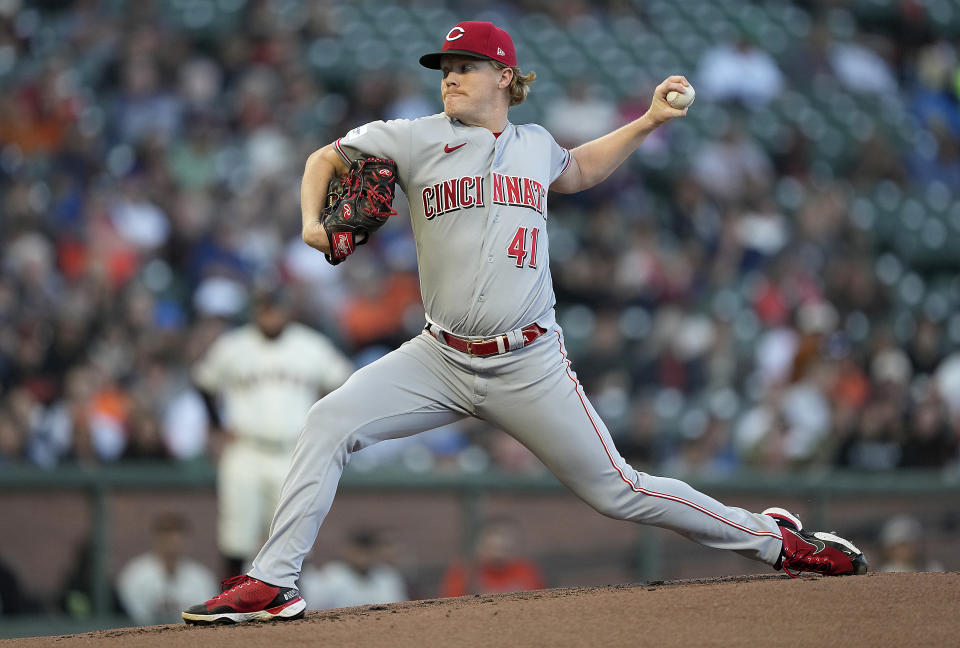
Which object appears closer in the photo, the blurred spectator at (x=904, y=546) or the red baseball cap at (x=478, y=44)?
the red baseball cap at (x=478, y=44)

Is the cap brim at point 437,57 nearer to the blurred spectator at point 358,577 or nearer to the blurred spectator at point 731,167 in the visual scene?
the blurred spectator at point 358,577

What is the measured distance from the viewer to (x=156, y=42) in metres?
10.3

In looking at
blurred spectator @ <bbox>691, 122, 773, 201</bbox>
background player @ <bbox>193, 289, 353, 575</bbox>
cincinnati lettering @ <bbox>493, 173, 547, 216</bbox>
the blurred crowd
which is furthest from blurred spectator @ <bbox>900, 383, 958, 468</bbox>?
cincinnati lettering @ <bbox>493, 173, 547, 216</bbox>

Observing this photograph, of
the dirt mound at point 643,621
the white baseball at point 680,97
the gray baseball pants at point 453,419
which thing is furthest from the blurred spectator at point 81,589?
the white baseball at point 680,97

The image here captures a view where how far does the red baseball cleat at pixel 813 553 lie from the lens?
4.35 metres

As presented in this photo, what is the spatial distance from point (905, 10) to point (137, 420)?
9.74 meters

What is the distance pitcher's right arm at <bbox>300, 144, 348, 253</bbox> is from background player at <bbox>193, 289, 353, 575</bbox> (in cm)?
313

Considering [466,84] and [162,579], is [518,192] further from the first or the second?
[162,579]

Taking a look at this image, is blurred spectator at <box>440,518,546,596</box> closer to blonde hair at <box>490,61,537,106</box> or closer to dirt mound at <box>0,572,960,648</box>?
dirt mound at <box>0,572,960,648</box>

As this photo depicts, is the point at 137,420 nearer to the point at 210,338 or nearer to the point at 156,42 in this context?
the point at 210,338

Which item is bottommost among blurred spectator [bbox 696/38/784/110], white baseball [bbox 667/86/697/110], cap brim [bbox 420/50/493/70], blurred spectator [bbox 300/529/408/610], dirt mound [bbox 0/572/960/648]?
blurred spectator [bbox 300/529/408/610]

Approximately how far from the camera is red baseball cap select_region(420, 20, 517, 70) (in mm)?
3898

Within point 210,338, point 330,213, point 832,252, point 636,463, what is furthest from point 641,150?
point 330,213

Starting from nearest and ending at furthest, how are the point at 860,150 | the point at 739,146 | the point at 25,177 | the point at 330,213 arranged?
the point at 330,213
the point at 25,177
the point at 739,146
the point at 860,150
